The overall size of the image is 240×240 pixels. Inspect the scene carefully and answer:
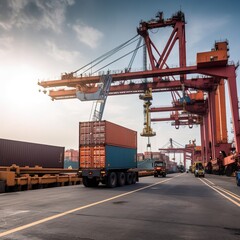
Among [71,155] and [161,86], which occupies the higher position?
[161,86]

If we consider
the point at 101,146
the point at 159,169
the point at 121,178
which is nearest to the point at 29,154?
the point at 101,146

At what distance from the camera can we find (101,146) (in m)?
20.0

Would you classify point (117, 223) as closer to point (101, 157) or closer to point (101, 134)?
point (101, 157)

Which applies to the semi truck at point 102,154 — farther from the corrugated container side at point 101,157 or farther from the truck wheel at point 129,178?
the truck wheel at point 129,178

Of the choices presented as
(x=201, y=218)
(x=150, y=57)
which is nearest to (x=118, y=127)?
(x=201, y=218)

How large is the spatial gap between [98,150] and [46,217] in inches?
482

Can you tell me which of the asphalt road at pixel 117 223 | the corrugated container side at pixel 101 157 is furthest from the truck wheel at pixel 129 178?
the asphalt road at pixel 117 223

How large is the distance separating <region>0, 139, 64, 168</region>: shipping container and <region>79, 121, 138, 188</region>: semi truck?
5.39 meters

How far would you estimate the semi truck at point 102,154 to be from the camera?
1975 centimetres

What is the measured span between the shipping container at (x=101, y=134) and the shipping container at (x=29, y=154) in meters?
5.39

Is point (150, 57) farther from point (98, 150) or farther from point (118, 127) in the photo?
point (98, 150)

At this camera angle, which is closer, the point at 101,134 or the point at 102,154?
the point at 102,154

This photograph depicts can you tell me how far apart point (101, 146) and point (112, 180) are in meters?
2.63

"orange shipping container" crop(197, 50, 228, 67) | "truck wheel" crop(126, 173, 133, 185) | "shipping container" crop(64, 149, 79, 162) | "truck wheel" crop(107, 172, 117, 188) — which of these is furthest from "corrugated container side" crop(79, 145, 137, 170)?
"shipping container" crop(64, 149, 79, 162)
